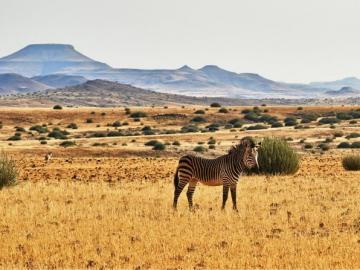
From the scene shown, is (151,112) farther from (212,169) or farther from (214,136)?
(212,169)

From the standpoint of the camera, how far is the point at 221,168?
16.9m

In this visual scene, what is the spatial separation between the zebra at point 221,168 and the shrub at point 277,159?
34.6 feet

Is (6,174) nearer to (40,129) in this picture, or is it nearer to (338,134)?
(338,134)

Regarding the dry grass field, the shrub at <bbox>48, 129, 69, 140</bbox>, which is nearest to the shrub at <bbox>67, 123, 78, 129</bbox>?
the shrub at <bbox>48, 129, 69, 140</bbox>

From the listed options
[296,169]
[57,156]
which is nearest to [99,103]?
[57,156]

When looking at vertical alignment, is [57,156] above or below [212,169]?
below

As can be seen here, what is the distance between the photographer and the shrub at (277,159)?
27.5 meters

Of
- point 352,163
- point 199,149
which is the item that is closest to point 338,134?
point 199,149

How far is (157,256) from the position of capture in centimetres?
1177

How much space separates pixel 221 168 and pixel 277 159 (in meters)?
11.3

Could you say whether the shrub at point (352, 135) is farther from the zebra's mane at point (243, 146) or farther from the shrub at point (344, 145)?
the zebra's mane at point (243, 146)

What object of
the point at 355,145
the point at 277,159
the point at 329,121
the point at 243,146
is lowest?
the point at 329,121

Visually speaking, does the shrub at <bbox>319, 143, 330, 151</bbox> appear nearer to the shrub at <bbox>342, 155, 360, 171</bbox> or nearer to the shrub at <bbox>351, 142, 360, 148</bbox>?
the shrub at <bbox>351, 142, 360, 148</bbox>

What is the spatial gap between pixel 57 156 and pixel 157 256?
3281 cm
